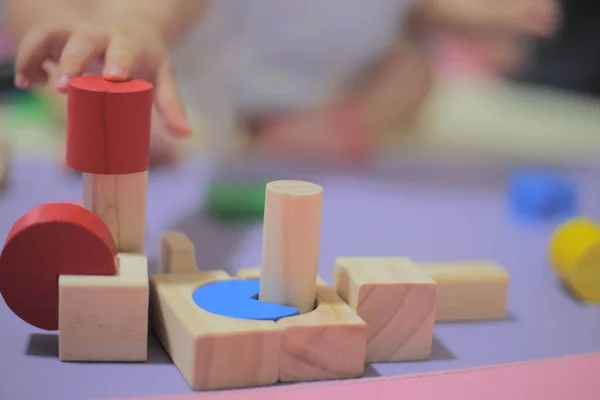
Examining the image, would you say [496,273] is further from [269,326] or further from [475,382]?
[269,326]

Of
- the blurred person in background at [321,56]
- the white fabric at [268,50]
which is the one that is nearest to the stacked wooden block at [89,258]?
the blurred person in background at [321,56]

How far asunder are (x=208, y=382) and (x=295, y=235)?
13 cm

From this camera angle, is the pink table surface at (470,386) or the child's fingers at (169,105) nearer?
the pink table surface at (470,386)

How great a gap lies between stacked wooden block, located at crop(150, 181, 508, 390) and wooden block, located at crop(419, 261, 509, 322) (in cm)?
7

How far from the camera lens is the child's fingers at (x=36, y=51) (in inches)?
30.1

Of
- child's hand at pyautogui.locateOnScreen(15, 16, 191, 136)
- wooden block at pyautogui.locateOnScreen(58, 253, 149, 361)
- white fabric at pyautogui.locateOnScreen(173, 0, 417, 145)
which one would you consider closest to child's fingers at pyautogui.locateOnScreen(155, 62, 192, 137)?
child's hand at pyautogui.locateOnScreen(15, 16, 191, 136)

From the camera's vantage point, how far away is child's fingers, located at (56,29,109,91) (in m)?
0.71

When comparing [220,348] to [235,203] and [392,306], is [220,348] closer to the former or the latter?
[392,306]

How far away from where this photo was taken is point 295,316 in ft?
1.95

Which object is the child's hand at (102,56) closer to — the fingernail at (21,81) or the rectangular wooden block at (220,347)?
the fingernail at (21,81)

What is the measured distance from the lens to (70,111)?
630mm

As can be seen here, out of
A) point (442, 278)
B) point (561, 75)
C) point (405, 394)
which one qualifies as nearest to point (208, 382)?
point (405, 394)

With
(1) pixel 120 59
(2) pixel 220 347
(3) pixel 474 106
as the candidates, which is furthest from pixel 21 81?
(3) pixel 474 106

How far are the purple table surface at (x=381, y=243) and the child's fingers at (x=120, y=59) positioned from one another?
8.6 inches
